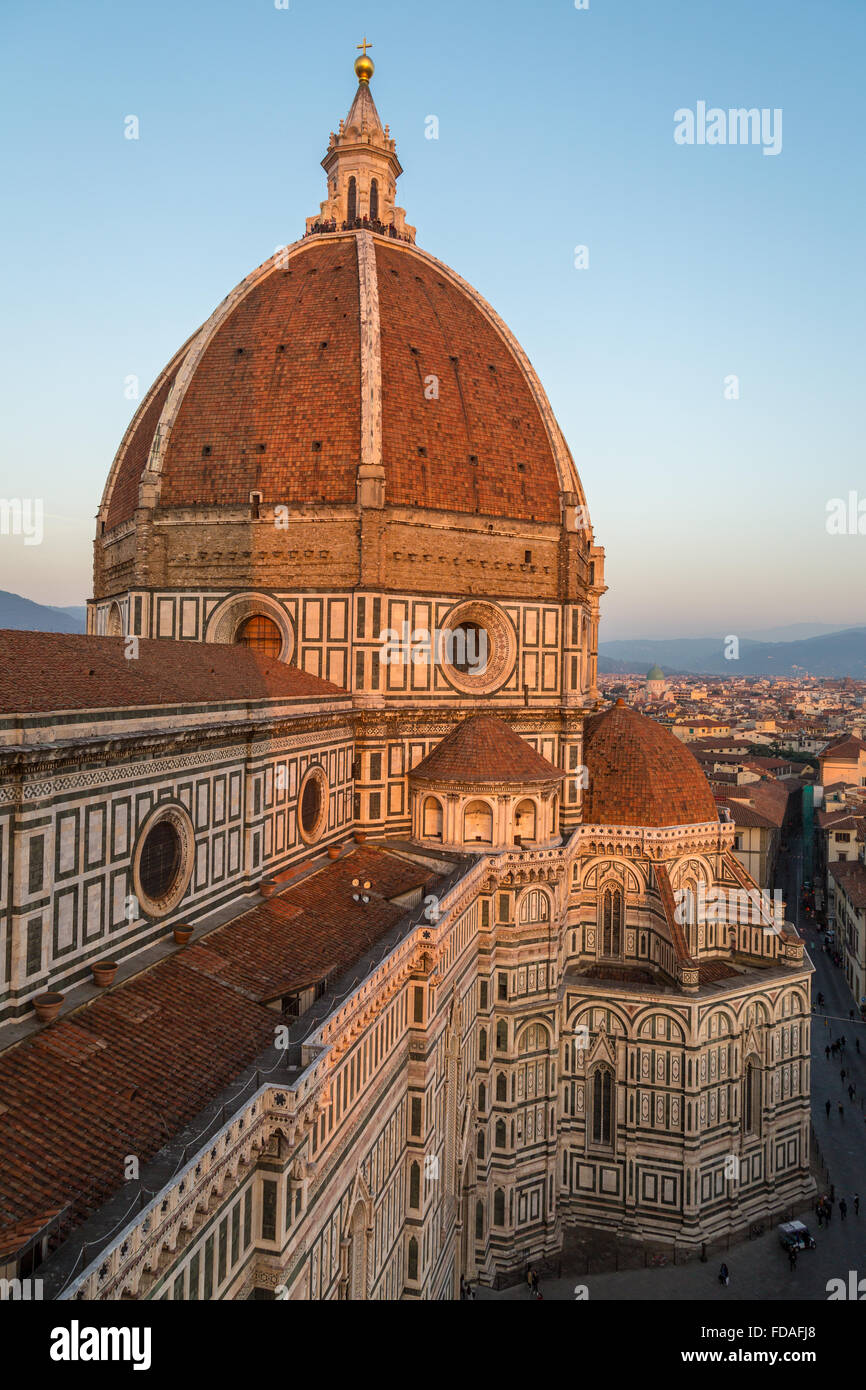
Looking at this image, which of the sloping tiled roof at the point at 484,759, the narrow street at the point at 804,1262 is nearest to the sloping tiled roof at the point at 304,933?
the sloping tiled roof at the point at 484,759

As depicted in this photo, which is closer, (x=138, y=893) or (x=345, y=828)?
(x=138, y=893)

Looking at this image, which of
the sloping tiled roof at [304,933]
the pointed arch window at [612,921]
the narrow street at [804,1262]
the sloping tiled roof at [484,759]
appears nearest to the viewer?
the sloping tiled roof at [304,933]

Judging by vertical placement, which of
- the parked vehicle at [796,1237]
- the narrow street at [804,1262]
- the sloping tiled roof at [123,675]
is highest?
the sloping tiled roof at [123,675]

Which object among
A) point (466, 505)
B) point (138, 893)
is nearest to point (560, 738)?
point (466, 505)
